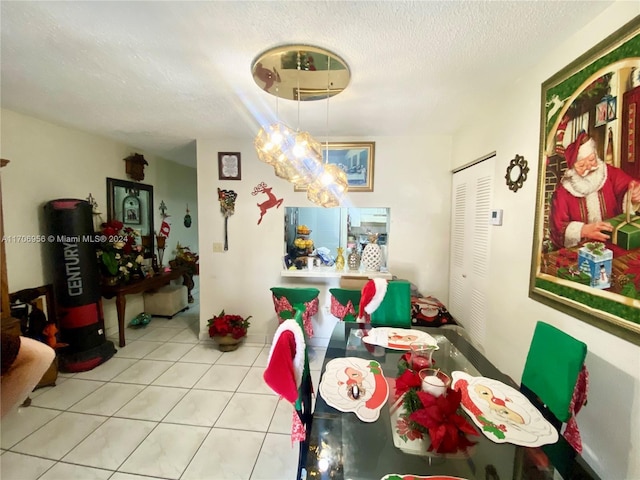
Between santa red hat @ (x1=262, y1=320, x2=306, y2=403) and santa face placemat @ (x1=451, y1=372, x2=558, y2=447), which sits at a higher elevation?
santa red hat @ (x1=262, y1=320, x2=306, y2=403)

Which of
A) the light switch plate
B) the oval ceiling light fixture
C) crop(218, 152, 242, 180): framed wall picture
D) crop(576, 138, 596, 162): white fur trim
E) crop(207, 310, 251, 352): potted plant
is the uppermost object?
the oval ceiling light fixture

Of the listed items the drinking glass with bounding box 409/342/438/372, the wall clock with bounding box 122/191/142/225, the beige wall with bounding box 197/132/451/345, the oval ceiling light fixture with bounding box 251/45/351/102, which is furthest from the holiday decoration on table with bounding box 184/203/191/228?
the drinking glass with bounding box 409/342/438/372

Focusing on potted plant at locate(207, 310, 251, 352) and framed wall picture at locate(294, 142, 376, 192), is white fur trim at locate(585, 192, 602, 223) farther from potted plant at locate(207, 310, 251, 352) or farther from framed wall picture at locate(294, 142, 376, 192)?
potted plant at locate(207, 310, 251, 352)

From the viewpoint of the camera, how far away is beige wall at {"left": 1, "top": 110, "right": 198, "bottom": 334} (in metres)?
2.25

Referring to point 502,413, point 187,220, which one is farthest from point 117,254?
point 502,413

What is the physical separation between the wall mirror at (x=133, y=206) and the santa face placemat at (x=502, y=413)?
3.89 meters

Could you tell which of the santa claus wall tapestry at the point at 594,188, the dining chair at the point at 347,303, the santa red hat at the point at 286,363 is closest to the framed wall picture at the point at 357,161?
the dining chair at the point at 347,303

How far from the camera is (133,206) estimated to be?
11.3 feet

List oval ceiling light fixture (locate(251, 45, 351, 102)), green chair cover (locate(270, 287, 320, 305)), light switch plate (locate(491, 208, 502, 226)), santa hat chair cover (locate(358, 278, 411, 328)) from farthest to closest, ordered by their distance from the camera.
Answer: green chair cover (locate(270, 287, 320, 305))
santa hat chair cover (locate(358, 278, 411, 328))
light switch plate (locate(491, 208, 502, 226))
oval ceiling light fixture (locate(251, 45, 351, 102))

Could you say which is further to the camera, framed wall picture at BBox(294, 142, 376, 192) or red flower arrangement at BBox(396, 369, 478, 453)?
framed wall picture at BBox(294, 142, 376, 192)

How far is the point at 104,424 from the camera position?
1.82 meters

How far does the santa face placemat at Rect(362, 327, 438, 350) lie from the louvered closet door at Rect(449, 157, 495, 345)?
0.70m

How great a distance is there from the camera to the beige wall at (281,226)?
2779 millimetres

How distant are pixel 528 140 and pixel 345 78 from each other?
119cm
